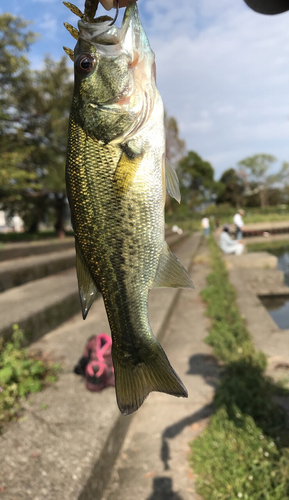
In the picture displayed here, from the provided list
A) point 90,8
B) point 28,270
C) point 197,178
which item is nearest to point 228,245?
point 28,270

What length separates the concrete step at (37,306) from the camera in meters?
3.87

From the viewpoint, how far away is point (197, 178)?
49281 mm

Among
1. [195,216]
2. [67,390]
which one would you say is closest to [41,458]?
[67,390]

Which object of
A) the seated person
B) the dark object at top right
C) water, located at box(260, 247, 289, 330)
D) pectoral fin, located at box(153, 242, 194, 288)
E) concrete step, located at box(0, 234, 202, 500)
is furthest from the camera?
the seated person

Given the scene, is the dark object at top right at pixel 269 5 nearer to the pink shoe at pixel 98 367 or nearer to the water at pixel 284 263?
the pink shoe at pixel 98 367

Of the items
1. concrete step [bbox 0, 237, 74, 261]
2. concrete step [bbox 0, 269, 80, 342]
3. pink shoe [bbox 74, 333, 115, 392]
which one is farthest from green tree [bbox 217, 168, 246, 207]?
pink shoe [bbox 74, 333, 115, 392]

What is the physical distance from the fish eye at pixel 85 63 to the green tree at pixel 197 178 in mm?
44774

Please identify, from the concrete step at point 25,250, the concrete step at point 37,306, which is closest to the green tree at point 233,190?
the concrete step at point 25,250

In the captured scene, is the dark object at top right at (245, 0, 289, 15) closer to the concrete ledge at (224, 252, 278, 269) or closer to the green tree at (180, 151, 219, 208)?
the concrete ledge at (224, 252, 278, 269)

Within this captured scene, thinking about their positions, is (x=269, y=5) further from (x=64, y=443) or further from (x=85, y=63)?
(x=64, y=443)

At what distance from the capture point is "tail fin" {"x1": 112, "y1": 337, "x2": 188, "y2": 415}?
0.99 metres

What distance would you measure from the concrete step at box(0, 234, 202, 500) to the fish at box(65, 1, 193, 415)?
5.42 ft

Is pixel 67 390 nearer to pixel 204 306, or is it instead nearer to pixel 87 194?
pixel 87 194

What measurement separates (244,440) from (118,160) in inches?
106
